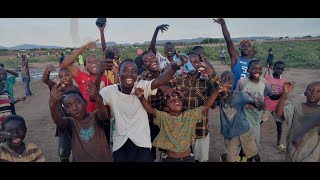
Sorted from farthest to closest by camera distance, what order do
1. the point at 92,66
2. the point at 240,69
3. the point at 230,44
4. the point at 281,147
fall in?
the point at 281,147, the point at 230,44, the point at 240,69, the point at 92,66

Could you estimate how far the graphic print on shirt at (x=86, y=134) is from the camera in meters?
2.87

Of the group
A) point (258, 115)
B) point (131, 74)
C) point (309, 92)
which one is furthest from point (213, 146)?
point (131, 74)

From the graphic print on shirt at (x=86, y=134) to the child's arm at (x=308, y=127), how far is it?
208cm

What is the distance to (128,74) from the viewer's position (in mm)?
2898

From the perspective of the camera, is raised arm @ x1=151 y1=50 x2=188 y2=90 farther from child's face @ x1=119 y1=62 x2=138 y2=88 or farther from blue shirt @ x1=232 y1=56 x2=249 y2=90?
blue shirt @ x1=232 y1=56 x2=249 y2=90

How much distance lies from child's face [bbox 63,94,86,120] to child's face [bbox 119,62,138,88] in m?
0.48

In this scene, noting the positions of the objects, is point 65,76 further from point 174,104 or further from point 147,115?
point 174,104

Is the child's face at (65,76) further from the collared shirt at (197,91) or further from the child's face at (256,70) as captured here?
the child's face at (256,70)

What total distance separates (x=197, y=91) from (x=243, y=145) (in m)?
0.95

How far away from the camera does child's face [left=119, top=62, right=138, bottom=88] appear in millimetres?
2898

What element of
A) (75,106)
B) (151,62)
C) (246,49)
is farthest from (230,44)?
(75,106)

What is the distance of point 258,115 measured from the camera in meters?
3.78
